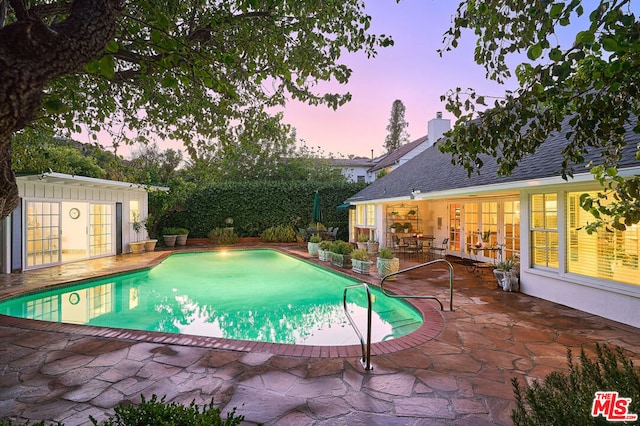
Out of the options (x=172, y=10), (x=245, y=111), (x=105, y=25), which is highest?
(x=172, y=10)

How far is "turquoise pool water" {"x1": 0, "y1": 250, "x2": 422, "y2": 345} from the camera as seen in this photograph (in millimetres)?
6984

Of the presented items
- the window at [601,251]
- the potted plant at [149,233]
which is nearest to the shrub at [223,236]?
the potted plant at [149,233]

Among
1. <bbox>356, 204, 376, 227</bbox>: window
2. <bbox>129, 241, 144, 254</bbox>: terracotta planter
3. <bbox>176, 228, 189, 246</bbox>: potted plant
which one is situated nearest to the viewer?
<bbox>129, 241, 144, 254</bbox>: terracotta planter

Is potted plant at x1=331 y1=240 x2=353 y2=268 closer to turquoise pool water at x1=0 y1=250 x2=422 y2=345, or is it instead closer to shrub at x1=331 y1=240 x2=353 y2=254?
shrub at x1=331 y1=240 x2=353 y2=254

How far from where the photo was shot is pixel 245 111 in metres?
6.47

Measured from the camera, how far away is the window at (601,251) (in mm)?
6223

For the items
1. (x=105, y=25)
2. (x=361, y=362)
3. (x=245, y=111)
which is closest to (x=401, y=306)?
(x=361, y=362)

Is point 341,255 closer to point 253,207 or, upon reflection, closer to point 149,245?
point 253,207

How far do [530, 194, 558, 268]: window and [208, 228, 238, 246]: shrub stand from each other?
15469 mm

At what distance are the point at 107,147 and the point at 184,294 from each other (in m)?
5.05

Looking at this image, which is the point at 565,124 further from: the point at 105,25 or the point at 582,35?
the point at 105,25

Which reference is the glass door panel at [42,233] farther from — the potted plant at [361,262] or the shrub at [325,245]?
the potted plant at [361,262]

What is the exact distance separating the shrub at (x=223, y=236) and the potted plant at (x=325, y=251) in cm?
771
